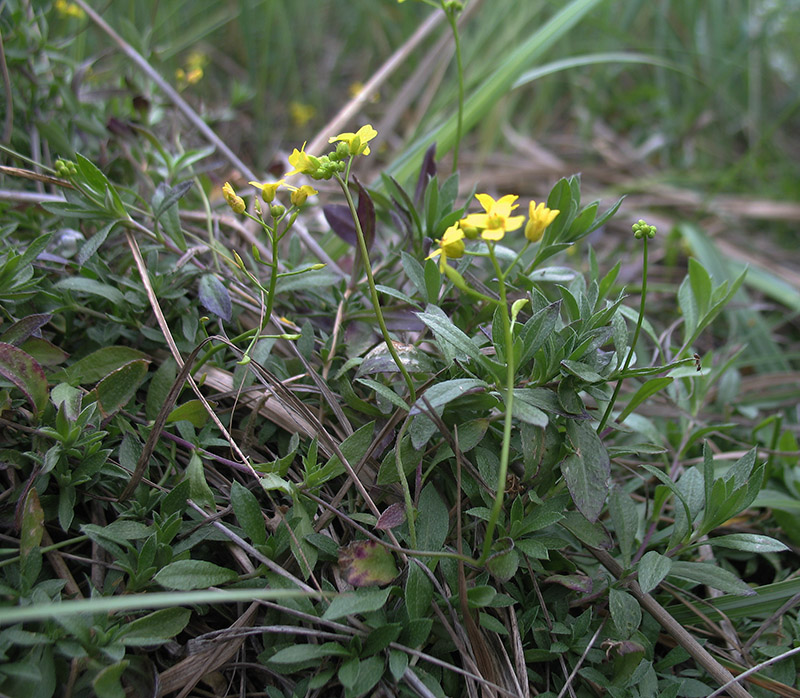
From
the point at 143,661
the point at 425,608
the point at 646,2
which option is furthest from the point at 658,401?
the point at 646,2

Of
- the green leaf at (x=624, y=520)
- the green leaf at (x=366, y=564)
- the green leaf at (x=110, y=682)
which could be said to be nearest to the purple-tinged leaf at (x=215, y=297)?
the green leaf at (x=366, y=564)

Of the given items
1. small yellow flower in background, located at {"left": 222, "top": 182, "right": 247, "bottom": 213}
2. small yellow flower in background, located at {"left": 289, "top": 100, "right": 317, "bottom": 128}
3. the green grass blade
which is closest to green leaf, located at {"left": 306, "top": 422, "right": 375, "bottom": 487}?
small yellow flower in background, located at {"left": 222, "top": 182, "right": 247, "bottom": 213}

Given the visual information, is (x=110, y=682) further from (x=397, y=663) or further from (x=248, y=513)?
(x=397, y=663)

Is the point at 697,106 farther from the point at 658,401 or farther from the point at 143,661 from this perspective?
the point at 143,661

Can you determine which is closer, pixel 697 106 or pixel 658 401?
pixel 658 401

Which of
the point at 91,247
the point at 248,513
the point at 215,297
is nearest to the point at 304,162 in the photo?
the point at 215,297

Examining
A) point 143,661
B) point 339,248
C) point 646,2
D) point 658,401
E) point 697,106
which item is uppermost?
point 646,2

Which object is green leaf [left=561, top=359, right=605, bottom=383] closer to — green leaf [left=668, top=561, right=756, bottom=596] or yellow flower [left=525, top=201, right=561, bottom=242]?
yellow flower [left=525, top=201, right=561, bottom=242]
